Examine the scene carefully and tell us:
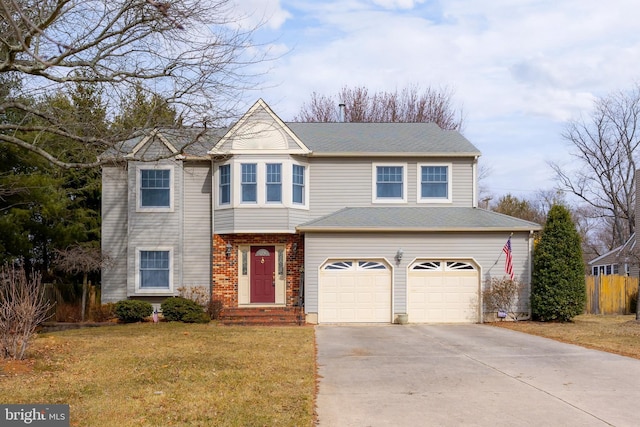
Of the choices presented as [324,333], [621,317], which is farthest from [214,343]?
[621,317]

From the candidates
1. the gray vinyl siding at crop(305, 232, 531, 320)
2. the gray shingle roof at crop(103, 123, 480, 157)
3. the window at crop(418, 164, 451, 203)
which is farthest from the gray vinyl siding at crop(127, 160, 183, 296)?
the window at crop(418, 164, 451, 203)

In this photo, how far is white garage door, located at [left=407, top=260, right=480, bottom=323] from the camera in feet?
77.3

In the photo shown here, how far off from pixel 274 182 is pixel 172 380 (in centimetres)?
1303

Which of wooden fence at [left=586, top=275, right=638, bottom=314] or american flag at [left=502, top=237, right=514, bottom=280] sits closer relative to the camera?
american flag at [left=502, top=237, right=514, bottom=280]

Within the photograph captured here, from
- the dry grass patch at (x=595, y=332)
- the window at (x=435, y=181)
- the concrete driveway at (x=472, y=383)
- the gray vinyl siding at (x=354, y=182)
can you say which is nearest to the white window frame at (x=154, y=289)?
the gray vinyl siding at (x=354, y=182)

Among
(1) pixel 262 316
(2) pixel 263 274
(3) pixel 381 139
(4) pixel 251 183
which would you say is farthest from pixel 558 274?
(4) pixel 251 183

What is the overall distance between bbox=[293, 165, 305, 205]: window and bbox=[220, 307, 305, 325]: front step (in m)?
3.78

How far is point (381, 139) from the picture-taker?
25.9 meters

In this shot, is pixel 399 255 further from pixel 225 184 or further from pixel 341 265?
pixel 225 184

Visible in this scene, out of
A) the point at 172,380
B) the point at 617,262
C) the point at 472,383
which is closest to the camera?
the point at 172,380

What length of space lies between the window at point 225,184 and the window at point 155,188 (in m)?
1.89

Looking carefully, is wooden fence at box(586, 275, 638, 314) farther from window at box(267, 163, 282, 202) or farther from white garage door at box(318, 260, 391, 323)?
window at box(267, 163, 282, 202)

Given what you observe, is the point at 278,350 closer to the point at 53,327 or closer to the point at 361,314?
the point at 361,314

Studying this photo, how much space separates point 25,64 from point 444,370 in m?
10.3
